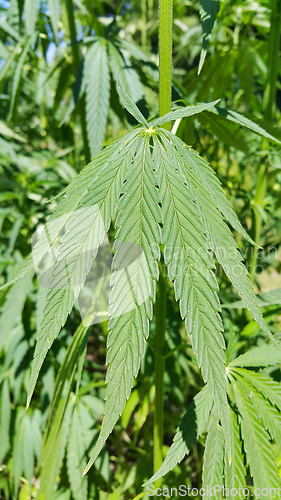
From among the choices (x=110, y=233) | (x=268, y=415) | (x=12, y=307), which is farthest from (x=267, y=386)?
(x=110, y=233)

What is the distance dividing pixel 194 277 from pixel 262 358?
23 centimetres

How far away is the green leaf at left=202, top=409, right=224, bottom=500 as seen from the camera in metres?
0.42

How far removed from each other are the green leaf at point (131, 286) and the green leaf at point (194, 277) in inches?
0.5

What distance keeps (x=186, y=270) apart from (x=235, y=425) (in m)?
0.25

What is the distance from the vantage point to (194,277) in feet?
1.05

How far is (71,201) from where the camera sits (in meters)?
0.36

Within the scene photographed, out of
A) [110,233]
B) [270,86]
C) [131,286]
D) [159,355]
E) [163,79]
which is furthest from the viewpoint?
[110,233]

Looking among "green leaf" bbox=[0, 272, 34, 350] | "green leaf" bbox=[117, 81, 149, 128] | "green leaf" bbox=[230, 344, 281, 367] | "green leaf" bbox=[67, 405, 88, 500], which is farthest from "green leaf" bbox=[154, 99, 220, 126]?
"green leaf" bbox=[67, 405, 88, 500]

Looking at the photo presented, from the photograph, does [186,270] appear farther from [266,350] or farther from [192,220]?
[266,350]

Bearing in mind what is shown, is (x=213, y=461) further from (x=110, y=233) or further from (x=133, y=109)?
(x=110, y=233)

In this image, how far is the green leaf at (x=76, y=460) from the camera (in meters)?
0.70

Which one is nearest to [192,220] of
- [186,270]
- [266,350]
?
[186,270]

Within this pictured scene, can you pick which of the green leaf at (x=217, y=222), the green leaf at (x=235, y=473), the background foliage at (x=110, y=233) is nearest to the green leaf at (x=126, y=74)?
the background foliage at (x=110, y=233)

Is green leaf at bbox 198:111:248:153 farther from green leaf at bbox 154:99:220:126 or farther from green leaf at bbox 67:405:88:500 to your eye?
green leaf at bbox 67:405:88:500
